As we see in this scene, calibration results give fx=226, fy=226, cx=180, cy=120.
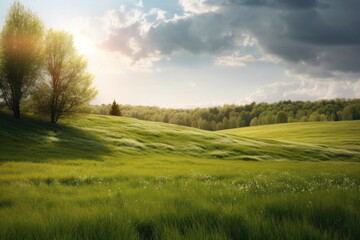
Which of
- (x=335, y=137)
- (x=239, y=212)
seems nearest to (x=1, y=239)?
(x=239, y=212)

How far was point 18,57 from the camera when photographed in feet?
127

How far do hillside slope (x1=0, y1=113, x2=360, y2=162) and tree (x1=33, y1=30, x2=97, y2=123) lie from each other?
307 cm

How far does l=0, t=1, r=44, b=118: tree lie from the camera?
38.5 meters

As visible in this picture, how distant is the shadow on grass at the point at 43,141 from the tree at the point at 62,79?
3649 millimetres

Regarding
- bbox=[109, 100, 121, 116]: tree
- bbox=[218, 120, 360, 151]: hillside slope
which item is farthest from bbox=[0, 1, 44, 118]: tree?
bbox=[218, 120, 360, 151]: hillside slope

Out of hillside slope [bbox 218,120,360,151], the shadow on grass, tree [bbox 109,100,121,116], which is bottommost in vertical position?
hillside slope [bbox 218,120,360,151]

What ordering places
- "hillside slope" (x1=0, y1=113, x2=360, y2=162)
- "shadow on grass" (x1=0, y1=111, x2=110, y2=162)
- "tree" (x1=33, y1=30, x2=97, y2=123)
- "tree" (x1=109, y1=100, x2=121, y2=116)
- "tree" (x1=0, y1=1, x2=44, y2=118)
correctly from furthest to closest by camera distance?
"tree" (x1=109, y1=100, x2=121, y2=116) < "tree" (x1=33, y1=30, x2=97, y2=123) < "tree" (x1=0, y1=1, x2=44, y2=118) < "hillside slope" (x1=0, y1=113, x2=360, y2=162) < "shadow on grass" (x1=0, y1=111, x2=110, y2=162)

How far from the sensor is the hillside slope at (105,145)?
28.7 m

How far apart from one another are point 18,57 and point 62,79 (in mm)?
8040

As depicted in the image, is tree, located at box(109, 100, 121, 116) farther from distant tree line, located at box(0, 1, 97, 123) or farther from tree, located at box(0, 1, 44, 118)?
tree, located at box(0, 1, 44, 118)

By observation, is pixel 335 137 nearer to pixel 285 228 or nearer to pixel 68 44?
pixel 68 44

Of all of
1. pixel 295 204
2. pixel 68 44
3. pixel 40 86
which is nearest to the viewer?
pixel 295 204

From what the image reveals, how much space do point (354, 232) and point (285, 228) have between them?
3.09ft

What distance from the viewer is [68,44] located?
45.6m
